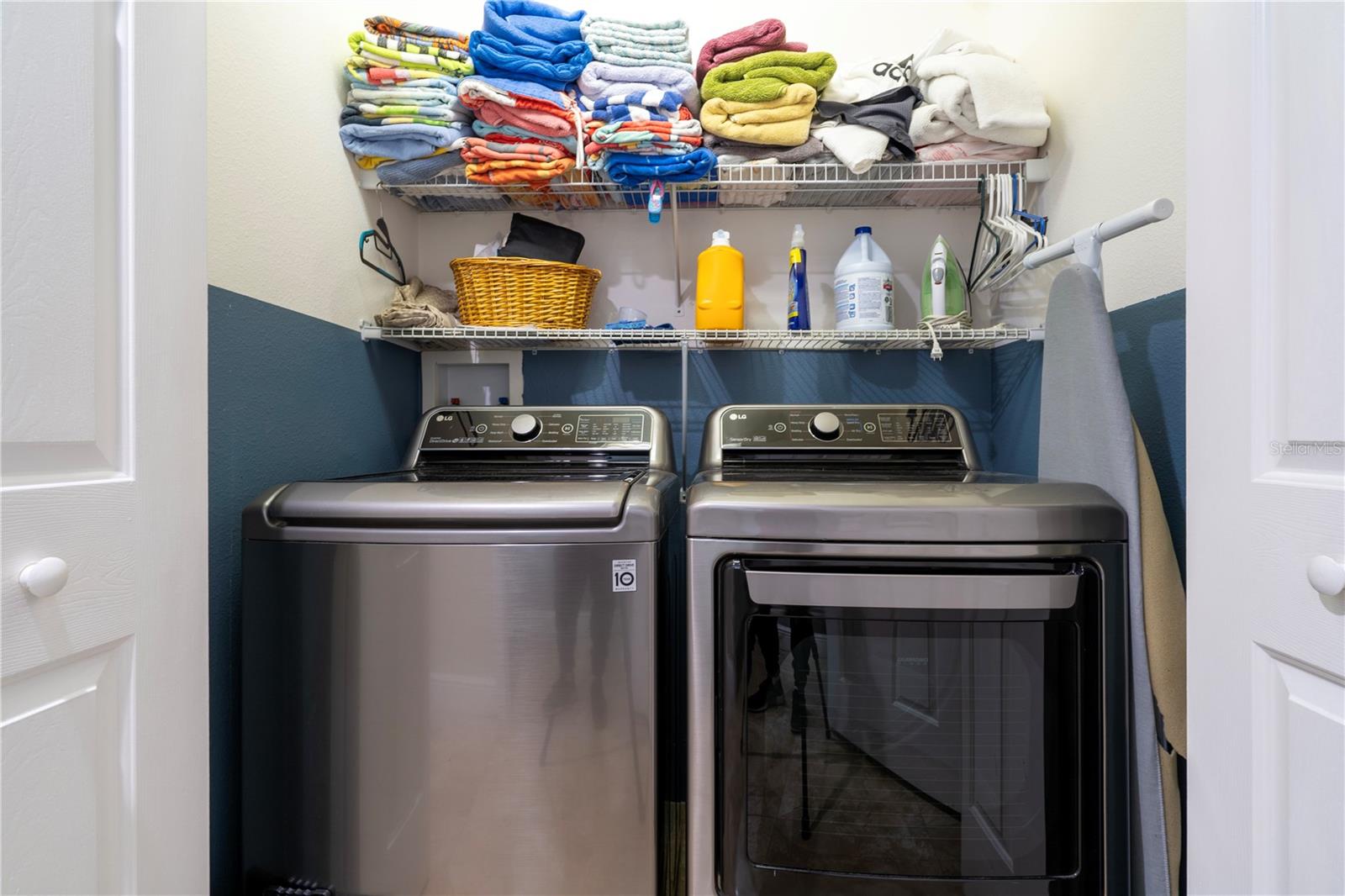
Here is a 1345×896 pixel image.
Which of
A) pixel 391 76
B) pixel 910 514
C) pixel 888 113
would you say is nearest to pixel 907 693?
pixel 910 514

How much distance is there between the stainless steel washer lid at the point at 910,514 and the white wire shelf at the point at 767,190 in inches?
34.2

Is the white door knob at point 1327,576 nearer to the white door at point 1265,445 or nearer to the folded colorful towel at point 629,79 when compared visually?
the white door at point 1265,445

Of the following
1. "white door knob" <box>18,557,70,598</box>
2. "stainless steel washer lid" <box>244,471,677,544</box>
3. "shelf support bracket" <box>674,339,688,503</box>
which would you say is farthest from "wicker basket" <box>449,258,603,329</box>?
"white door knob" <box>18,557,70,598</box>

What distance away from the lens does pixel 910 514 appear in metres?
0.94

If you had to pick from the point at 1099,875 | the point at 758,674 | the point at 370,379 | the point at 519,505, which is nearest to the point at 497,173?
the point at 370,379

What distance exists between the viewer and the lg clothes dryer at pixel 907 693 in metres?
0.93

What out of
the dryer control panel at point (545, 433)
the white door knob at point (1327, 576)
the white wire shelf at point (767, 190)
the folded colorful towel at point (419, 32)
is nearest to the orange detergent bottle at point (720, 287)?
the white wire shelf at point (767, 190)

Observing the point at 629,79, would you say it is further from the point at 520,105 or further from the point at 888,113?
the point at 888,113

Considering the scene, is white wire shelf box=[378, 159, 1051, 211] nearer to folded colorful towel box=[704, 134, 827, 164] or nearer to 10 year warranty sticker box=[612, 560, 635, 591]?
folded colorful towel box=[704, 134, 827, 164]

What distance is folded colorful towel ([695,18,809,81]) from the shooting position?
1.44 meters

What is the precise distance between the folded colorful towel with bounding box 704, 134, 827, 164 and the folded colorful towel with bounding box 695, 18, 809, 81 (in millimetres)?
183

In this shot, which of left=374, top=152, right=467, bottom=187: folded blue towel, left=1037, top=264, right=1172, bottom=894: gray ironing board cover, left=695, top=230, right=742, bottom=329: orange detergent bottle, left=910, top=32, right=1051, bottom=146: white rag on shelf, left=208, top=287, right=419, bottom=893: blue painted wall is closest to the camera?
left=1037, top=264, right=1172, bottom=894: gray ironing board cover

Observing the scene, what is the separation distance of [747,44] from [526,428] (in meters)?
1.04

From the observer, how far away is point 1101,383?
996 mm
